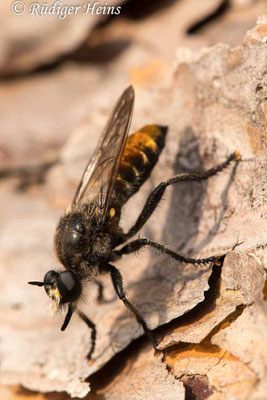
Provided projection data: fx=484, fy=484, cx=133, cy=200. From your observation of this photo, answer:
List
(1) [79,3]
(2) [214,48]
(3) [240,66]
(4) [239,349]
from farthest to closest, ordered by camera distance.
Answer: (1) [79,3] < (2) [214,48] < (3) [240,66] < (4) [239,349]

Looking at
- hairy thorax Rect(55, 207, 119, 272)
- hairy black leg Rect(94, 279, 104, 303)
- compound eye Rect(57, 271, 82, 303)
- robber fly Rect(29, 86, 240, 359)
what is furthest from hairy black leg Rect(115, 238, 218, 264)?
compound eye Rect(57, 271, 82, 303)

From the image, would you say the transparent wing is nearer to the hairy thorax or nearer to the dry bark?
the hairy thorax

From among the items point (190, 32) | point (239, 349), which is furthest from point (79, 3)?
point (239, 349)

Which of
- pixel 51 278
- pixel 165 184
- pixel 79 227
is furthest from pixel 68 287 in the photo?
pixel 165 184

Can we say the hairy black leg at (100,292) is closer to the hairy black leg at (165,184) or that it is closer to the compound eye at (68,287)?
the hairy black leg at (165,184)

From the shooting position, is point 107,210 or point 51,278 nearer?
point 51,278

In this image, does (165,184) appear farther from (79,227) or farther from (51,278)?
(51,278)

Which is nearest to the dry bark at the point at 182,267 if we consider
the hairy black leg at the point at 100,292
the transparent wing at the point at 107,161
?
the hairy black leg at the point at 100,292

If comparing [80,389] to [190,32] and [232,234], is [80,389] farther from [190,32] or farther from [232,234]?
[190,32]
